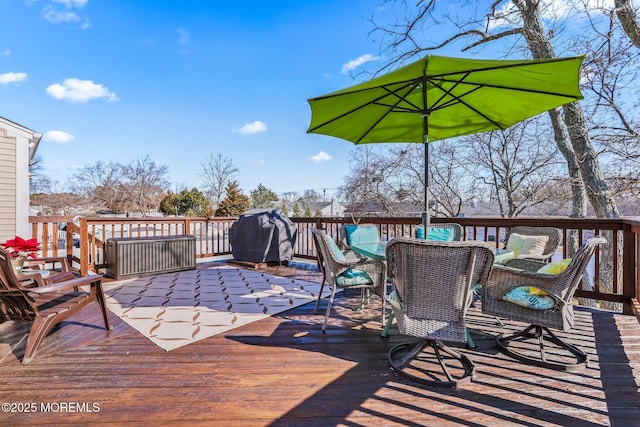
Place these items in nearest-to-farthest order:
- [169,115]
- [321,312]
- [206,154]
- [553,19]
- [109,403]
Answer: [109,403]
[321,312]
[553,19]
[169,115]
[206,154]

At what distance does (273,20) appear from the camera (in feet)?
26.6

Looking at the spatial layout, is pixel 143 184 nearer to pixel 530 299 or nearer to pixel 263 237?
pixel 263 237

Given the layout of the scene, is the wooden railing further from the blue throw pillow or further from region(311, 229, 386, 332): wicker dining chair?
region(311, 229, 386, 332): wicker dining chair

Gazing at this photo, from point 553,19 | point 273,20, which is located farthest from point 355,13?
point 553,19

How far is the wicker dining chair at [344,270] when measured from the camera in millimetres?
2930

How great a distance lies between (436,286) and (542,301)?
3.01 feet

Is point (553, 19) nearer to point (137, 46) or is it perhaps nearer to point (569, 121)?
point (569, 121)

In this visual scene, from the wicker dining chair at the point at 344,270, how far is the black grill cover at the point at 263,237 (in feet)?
10.6

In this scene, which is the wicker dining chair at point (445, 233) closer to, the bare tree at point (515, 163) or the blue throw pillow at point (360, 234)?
the blue throw pillow at point (360, 234)

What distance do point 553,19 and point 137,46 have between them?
11123 mm

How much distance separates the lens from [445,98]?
3232 mm

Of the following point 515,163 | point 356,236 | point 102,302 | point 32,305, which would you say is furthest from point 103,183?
point 515,163

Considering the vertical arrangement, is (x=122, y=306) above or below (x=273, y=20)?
below

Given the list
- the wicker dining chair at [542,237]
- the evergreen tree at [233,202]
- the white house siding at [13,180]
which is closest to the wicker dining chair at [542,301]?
the wicker dining chair at [542,237]
